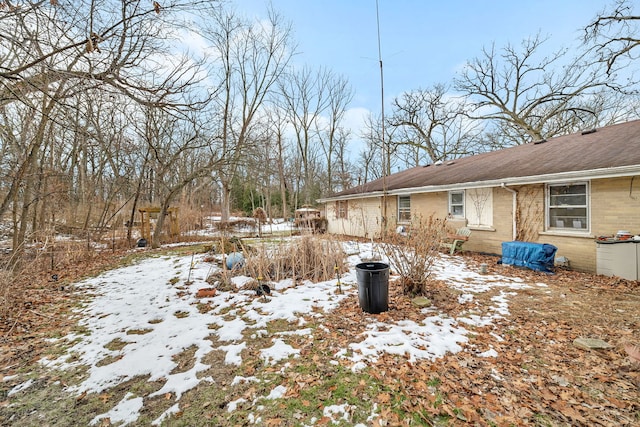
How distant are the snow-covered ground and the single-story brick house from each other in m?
2.27

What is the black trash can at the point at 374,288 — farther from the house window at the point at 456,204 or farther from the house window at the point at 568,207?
the house window at the point at 456,204

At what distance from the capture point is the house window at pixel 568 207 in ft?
21.9

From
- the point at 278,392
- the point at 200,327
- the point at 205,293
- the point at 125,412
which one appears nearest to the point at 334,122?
the point at 205,293

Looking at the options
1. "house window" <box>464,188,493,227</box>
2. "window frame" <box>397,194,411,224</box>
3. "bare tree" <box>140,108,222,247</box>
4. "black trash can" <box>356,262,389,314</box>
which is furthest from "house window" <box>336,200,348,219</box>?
"black trash can" <box>356,262,389,314</box>

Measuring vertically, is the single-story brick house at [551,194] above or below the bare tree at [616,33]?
below

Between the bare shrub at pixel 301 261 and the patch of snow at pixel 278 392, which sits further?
the bare shrub at pixel 301 261

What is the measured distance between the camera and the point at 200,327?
12.9ft

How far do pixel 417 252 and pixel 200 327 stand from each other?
3.63 meters

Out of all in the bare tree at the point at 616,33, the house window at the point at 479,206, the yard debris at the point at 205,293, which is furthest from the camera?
the bare tree at the point at 616,33

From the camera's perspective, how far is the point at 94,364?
308 centimetres

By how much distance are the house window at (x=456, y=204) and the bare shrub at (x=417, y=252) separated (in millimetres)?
5576

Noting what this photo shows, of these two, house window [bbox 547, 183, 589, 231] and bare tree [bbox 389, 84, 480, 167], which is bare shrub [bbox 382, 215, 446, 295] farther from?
bare tree [bbox 389, 84, 480, 167]

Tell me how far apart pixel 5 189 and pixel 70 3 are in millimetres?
6362

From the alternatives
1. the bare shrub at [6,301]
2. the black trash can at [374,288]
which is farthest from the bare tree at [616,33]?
the bare shrub at [6,301]
